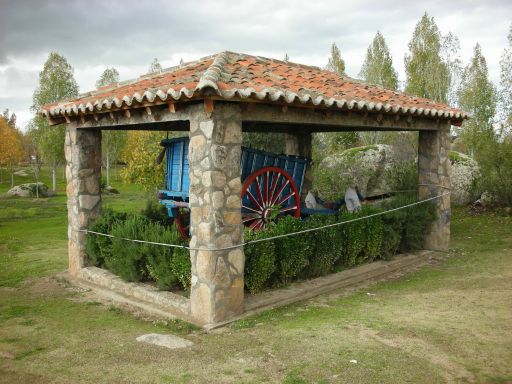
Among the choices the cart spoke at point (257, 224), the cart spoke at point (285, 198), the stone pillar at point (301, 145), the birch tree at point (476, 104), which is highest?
the birch tree at point (476, 104)

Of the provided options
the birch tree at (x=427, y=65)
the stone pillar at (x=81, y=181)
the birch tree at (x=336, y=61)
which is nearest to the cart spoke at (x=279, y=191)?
the stone pillar at (x=81, y=181)

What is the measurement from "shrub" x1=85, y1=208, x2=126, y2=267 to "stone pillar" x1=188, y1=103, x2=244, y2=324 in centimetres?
253

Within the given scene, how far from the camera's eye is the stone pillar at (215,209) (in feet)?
18.7

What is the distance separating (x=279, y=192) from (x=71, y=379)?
4600 millimetres

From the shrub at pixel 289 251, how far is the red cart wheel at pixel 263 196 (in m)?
0.80

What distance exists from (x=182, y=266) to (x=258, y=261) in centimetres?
98

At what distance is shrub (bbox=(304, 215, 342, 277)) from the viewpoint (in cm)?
736

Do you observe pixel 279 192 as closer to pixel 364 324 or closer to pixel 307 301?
pixel 307 301

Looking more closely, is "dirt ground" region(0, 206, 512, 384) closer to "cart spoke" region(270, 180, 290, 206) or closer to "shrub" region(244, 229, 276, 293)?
"shrub" region(244, 229, 276, 293)

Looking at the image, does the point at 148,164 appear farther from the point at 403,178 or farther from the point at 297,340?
the point at 297,340

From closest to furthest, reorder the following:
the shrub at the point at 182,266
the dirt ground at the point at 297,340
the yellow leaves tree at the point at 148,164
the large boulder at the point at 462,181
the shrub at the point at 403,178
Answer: the dirt ground at the point at 297,340
the shrub at the point at 182,266
the shrub at the point at 403,178
the large boulder at the point at 462,181
the yellow leaves tree at the point at 148,164

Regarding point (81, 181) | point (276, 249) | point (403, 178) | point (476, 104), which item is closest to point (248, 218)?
point (276, 249)

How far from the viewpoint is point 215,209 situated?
18.7 feet

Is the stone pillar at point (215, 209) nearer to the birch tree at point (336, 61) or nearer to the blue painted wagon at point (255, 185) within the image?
the blue painted wagon at point (255, 185)
